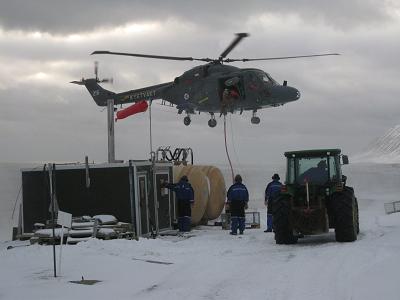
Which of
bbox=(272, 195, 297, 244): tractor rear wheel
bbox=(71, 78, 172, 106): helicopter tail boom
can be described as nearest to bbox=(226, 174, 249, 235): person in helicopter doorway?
bbox=(272, 195, 297, 244): tractor rear wheel

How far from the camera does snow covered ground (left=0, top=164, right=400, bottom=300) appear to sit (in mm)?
7590

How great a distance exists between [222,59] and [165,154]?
4201 millimetres

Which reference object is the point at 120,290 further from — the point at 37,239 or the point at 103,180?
the point at 103,180

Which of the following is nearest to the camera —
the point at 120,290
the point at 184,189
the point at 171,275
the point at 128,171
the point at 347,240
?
the point at 120,290

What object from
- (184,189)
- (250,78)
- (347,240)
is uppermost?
(250,78)

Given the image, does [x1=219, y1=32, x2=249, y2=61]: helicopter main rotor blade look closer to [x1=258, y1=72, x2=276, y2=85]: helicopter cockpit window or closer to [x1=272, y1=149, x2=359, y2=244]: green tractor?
[x1=258, y1=72, x2=276, y2=85]: helicopter cockpit window

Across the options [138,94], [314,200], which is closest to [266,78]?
[138,94]

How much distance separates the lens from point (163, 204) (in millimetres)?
17594

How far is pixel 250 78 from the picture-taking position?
21.2 metres

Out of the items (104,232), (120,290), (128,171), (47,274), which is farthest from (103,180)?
(120,290)

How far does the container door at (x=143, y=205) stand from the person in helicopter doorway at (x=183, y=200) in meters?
1.36

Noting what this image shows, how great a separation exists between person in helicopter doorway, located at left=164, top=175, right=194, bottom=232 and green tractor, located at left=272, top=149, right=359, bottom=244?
13.8 feet

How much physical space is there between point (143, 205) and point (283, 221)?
445 cm

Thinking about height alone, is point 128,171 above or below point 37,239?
above
